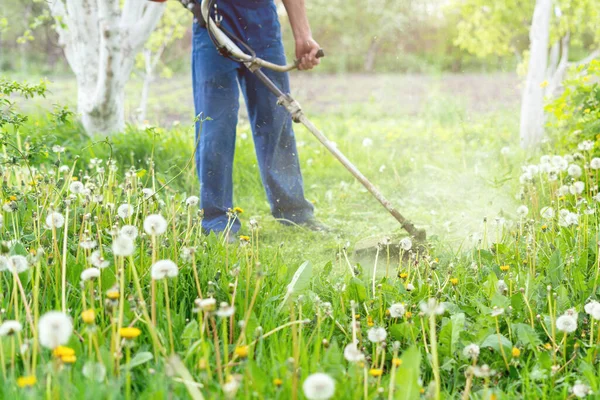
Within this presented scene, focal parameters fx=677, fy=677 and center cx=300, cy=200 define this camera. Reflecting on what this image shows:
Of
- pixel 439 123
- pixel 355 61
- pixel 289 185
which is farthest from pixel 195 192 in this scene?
pixel 355 61

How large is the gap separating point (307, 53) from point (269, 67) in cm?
A: 27

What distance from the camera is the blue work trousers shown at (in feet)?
12.1

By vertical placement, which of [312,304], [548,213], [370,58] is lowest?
[312,304]

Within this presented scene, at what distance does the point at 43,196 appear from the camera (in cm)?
290

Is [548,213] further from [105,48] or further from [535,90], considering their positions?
[105,48]

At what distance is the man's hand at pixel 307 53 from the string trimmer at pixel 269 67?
0.09 meters

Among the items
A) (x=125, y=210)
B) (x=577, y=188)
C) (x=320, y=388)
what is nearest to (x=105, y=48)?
(x=125, y=210)

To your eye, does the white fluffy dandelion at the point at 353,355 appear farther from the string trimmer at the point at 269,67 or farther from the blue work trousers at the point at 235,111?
the blue work trousers at the point at 235,111

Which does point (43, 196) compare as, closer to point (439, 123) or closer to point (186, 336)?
point (186, 336)

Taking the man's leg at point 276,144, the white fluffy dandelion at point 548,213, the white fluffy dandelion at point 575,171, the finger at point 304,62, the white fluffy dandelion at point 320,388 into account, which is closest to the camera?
the white fluffy dandelion at point 320,388

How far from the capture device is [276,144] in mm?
4043

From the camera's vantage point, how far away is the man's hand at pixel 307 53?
140 inches

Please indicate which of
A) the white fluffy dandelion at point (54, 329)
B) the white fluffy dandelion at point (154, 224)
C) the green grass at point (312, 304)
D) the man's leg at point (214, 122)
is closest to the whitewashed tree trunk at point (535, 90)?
the green grass at point (312, 304)

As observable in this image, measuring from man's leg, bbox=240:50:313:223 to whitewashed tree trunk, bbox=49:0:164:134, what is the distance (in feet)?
5.41
